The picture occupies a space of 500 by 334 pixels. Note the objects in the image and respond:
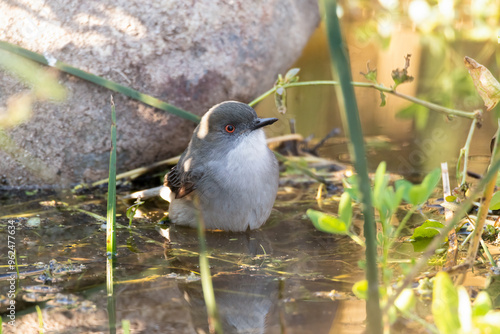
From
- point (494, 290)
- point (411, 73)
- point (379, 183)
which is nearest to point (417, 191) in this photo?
point (379, 183)

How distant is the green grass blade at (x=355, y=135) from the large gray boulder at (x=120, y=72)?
328cm

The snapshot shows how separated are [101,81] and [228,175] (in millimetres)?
1379

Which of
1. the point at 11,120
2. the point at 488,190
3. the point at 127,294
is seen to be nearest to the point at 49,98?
the point at 11,120

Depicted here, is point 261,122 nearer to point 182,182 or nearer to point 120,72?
point 182,182

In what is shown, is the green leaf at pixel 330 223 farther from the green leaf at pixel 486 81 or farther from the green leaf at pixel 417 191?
the green leaf at pixel 486 81

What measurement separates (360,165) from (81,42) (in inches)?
141

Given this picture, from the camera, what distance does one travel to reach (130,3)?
5004mm

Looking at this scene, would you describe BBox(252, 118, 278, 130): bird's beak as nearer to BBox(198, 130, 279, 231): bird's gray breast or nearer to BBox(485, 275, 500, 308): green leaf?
BBox(198, 130, 279, 231): bird's gray breast

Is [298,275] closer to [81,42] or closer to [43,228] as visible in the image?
[43,228]

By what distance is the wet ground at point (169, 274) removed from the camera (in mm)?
2633

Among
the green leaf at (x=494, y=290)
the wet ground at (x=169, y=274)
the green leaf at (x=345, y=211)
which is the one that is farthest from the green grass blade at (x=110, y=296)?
the green leaf at (x=494, y=290)

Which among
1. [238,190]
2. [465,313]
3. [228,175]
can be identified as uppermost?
[228,175]

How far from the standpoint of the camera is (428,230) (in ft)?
11.7

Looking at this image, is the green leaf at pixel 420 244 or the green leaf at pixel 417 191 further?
the green leaf at pixel 420 244
